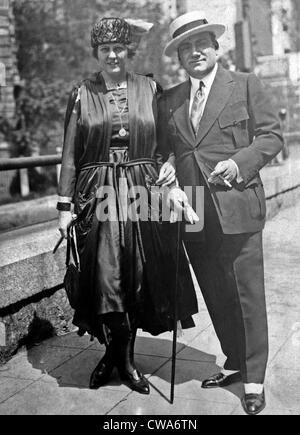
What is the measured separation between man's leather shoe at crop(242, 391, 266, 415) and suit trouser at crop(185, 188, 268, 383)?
0.26 feet

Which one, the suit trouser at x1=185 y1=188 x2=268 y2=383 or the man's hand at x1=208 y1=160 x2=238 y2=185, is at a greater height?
the man's hand at x1=208 y1=160 x2=238 y2=185

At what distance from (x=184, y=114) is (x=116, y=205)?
63cm

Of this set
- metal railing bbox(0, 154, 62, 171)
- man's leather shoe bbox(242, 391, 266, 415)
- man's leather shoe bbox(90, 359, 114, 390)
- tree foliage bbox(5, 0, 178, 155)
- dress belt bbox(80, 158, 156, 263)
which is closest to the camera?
man's leather shoe bbox(242, 391, 266, 415)

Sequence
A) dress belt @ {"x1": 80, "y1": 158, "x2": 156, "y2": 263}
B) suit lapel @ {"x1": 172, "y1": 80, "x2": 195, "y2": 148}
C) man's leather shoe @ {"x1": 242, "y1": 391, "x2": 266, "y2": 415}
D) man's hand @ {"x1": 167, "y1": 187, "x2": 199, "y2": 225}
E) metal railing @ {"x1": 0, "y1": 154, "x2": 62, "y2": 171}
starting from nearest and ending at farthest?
man's leather shoe @ {"x1": 242, "y1": 391, "x2": 266, "y2": 415}, man's hand @ {"x1": 167, "y1": 187, "x2": 199, "y2": 225}, suit lapel @ {"x1": 172, "y1": 80, "x2": 195, "y2": 148}, dress belt @ {"x1": 80, "y1": 158, "x2": 156, "y2": 263}, metal railing @ {"x1": 0, "y1": 154, "x2": 62, "y2": 171}

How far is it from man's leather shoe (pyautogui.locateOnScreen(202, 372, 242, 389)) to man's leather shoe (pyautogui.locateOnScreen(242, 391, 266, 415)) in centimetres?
29

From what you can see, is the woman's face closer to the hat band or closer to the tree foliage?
the hat band

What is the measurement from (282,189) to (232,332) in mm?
6066

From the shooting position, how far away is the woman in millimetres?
3658

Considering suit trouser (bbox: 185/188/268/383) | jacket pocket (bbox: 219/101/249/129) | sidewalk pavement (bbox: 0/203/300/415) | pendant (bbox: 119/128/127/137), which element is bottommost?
sidewalk pavement (bbox: 0/203/300/415)

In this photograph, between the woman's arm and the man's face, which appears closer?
the man's face

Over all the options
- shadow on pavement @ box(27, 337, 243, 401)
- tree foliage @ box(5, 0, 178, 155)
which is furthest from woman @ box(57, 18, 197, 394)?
tree foliage @ box(5, 0, 178, 155)

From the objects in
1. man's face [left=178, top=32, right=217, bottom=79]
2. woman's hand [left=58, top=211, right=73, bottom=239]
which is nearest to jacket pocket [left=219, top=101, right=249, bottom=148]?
man's face [left=178, top=32, right=217, bottom=79]
